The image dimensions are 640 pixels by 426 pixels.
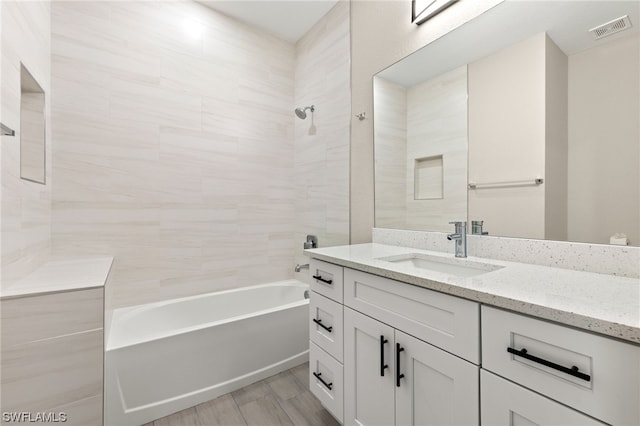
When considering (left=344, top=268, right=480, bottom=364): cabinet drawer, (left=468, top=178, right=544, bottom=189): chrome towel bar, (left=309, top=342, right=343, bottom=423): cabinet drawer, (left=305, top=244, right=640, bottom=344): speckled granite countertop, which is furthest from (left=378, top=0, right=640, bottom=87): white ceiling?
(left=309, top=342, right=343, bottom=423): cabinet drawer

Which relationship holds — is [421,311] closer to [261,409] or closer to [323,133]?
[261,409]

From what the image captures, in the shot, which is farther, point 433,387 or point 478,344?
point 433,387

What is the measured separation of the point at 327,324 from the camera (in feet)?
4.25

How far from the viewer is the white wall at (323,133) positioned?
6.88 feet

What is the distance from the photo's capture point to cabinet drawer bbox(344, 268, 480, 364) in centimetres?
74

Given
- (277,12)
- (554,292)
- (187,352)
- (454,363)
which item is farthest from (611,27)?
(187,352)

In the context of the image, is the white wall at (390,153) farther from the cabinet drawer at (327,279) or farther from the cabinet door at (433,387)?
the cabinet door at (433,387)

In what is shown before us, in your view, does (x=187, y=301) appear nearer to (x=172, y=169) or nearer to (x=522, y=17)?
(x=172, y=169)

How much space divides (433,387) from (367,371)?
295 millimetres

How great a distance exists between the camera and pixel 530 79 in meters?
1.08

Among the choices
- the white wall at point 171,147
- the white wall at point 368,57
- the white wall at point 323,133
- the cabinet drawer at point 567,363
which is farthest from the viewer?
the white wall at point 323,133

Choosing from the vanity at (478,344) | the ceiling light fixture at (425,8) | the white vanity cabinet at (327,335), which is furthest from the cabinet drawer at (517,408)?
the ceiling light fixture at (425,8)

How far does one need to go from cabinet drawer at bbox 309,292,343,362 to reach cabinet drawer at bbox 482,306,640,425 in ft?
2.07

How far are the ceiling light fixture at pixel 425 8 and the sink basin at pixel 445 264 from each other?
4.19 ft
